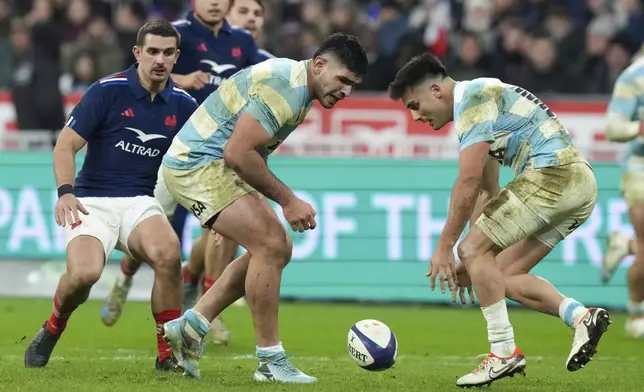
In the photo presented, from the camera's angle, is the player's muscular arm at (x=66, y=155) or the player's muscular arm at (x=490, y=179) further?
the player's muscular arm at (x=490, y=179)

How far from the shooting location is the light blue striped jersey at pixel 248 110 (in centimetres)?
811

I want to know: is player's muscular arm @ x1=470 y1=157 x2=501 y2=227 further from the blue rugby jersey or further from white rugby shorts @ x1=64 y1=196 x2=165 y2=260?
white rugby shorts @ x1=64 y1=196 x2=165 y2=260

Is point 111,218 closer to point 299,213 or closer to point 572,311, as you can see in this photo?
point 299,213

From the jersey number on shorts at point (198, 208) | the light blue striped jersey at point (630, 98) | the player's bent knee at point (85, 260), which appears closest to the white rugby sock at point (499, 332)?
the jersey number on shorts at point (198, 208)

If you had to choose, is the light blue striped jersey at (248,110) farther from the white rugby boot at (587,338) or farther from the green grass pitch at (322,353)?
the white rugby boot at (587,338)

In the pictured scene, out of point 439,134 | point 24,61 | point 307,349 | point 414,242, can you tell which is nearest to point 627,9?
point 439,134

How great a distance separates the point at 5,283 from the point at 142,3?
798 cm

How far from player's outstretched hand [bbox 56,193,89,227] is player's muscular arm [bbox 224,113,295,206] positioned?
A: 110 cm

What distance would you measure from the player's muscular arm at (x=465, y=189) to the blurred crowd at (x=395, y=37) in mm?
10056

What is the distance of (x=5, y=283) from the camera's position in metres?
14.9

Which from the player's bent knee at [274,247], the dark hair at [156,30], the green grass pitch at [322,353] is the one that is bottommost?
the green grass pitch at [322,353]

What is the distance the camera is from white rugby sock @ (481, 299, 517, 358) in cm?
814

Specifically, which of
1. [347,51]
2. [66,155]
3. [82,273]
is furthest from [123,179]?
[347,51]

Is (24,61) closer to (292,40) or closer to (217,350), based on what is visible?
(292,40)
